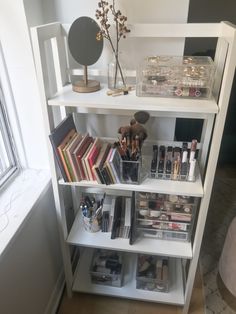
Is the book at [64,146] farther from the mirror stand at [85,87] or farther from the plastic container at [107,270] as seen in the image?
the plastic container at [107,270]

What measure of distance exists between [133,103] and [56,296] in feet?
3.79

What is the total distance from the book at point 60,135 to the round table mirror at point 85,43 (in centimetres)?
16

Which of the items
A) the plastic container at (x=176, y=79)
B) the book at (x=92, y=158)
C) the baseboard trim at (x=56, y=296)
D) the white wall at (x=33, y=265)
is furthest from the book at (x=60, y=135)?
the baseboard trim at (x=56, y=296)

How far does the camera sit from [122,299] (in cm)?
148

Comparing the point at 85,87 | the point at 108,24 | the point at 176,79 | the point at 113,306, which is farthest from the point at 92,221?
the point at 108,24

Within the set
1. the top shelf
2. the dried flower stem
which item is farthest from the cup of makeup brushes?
the dried flower stem

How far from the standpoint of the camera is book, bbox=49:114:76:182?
3.28 ft

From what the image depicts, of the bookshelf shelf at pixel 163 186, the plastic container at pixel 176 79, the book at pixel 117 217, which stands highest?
the plastic container at pixel 176 79

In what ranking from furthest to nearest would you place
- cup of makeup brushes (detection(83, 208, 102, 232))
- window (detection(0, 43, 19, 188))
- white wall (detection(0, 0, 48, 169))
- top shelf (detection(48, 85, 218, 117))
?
cup of makeup brushes (detection(83, 208, 102, 232)) < window (detection(0, 43, 19, 188)) < white wall (detection(0, 0, 48, 169)) < top shelf (detection(48, 85, 218, 117))

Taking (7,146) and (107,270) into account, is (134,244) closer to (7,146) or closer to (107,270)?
(107,270)

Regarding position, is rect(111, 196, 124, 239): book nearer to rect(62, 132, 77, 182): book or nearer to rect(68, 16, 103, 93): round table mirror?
rect(62, 132, 77, 182): book

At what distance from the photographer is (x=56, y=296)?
1.45 m

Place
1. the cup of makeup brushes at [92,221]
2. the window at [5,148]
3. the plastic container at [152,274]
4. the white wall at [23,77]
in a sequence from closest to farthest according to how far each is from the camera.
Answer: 1. the white wall at [23,77]
2. the window at [5,148]
3. the cup of makeup brushes at [92,221]
4. the plastic container at [152,274]

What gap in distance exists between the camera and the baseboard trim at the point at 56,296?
1379 mm
